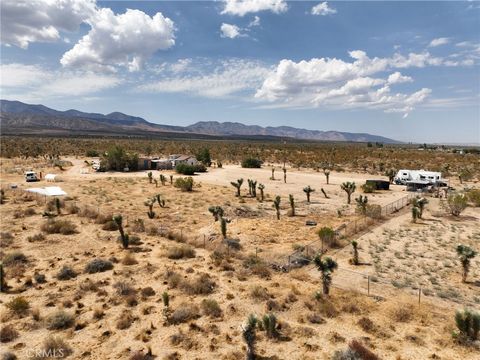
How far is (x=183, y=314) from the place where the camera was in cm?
1588

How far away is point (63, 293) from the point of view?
1828 cm

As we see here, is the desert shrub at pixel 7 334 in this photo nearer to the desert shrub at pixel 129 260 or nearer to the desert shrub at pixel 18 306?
the desert shrub at pixel 18 306

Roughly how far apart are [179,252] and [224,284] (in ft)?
17.0

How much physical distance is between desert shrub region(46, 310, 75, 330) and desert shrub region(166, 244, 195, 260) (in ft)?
26.5

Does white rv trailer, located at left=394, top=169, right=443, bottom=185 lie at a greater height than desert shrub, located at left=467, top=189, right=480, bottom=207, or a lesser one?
greater

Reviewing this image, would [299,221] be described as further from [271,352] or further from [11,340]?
[11,340]

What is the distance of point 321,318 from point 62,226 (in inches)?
862

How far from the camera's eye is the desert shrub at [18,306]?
641 inches

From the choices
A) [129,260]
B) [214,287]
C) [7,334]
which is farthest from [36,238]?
[214,287]

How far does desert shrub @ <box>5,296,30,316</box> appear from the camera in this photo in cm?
1627

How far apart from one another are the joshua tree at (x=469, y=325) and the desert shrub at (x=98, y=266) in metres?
17.9

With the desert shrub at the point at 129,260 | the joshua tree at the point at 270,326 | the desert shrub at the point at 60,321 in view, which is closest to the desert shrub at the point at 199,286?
the joshua tree at the point at 270,326

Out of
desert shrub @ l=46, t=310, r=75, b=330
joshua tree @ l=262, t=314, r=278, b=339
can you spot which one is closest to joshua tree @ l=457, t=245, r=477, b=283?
joshua tree @ l=262, t=314, r=278, b=339

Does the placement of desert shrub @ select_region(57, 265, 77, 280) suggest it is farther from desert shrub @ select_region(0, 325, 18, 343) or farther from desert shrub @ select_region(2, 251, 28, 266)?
desert shrub @ select_region(0, 325, 18, 343)
